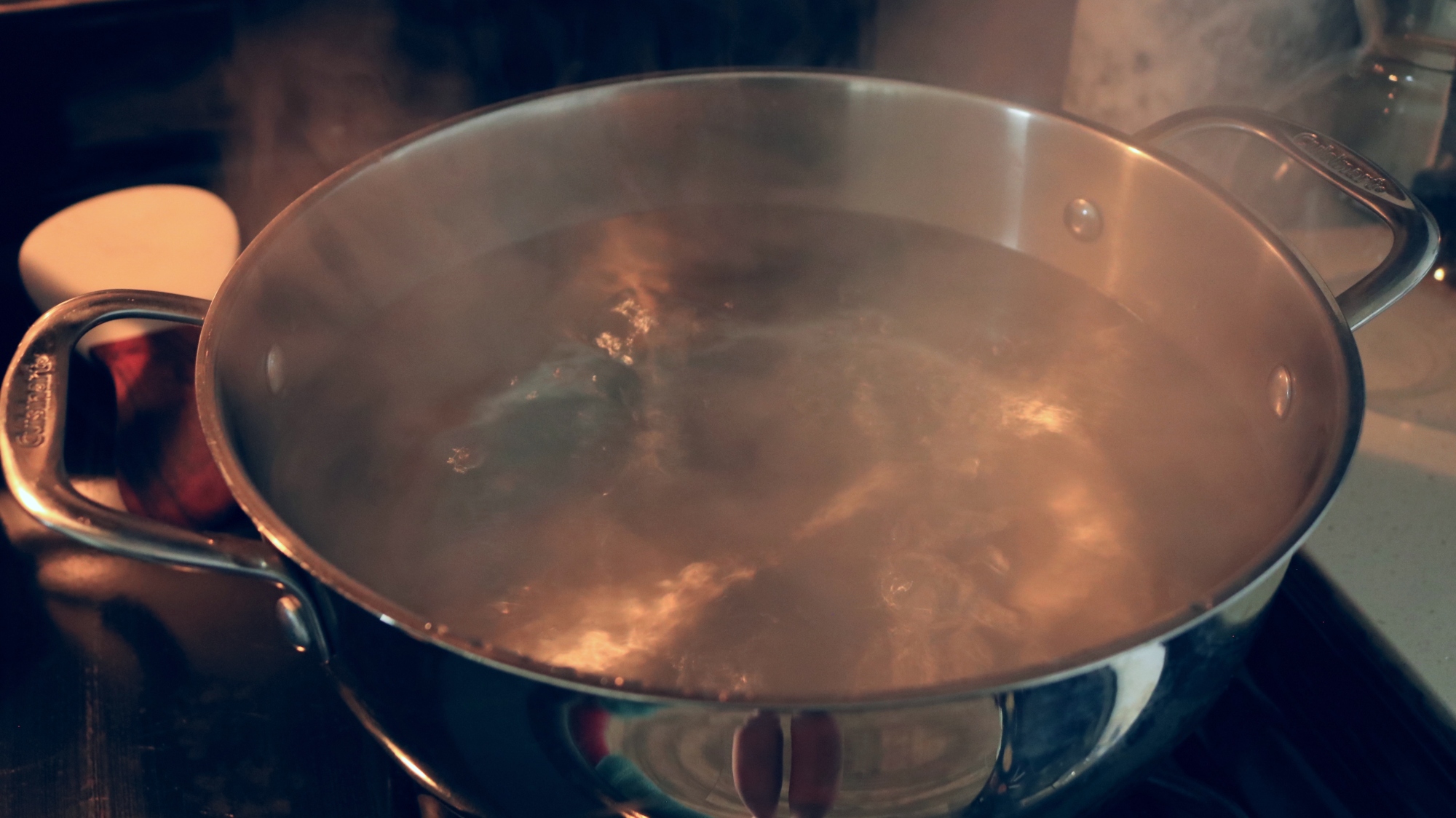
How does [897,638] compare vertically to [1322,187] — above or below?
below

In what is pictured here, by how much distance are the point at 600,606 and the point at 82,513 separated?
0.28 metres

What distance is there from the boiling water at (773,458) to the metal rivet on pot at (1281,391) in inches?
1.9

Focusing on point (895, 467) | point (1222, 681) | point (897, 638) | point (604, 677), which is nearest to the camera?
point (604, 677)

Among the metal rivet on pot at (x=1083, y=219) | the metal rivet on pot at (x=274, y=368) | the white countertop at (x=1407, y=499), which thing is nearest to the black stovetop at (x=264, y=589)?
the white countertop at (x=1407, y=499)

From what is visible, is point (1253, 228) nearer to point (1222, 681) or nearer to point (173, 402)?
point (1222, 681)

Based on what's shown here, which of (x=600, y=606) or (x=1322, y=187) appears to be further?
(x=1322, y=187)

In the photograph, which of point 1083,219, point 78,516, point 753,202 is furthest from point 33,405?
point 1083,219

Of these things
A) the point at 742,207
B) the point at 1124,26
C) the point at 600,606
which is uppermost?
the point at 1124,26

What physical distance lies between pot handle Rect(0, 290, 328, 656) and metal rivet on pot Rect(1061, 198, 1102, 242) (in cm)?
62

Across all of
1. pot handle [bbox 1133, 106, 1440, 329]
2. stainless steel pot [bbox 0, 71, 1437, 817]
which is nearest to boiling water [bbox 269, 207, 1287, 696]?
stainless steel pot [bbox 0, 71, 1437, 817]

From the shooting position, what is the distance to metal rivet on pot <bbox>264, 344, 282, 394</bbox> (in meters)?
0.67

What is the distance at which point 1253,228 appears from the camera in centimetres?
67

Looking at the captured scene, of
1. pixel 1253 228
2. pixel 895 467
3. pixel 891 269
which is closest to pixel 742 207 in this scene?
pixel 891 269

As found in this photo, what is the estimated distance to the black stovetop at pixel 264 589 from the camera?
61 cm
